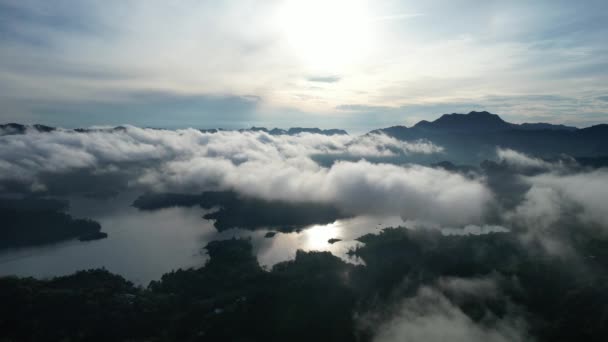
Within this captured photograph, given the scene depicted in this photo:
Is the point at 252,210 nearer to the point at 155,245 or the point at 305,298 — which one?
the point at 155,245

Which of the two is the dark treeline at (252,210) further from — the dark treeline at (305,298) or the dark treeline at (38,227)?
the dark treeline at (305,298)

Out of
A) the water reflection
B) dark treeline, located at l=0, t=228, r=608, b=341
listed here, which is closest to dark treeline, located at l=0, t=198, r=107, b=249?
the water reflection

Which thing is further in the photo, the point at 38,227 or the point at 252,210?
the point at 252,210

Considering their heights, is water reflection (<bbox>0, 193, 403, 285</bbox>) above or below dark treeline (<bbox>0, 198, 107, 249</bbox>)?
below

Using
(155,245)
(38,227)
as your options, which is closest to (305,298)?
(155,245)

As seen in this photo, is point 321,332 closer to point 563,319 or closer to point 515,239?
point 563,319

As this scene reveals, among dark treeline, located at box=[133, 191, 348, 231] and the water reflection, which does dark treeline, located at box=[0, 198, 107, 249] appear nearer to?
the water reflection

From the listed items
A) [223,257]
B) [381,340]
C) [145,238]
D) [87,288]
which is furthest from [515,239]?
[145,238]

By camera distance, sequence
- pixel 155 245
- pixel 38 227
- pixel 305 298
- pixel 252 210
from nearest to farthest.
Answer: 1. pixel 305 298
2. pixel 155 245
3. pixel 38 227
4. pixel 252 210
